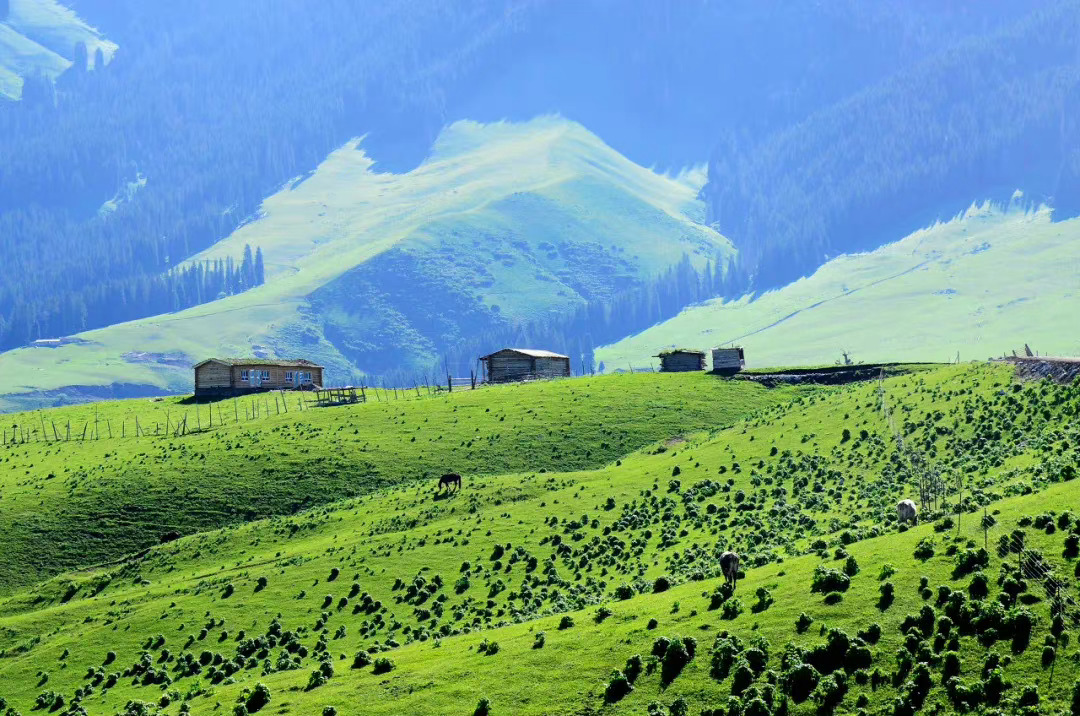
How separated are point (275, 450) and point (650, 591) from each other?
63449 millimetres

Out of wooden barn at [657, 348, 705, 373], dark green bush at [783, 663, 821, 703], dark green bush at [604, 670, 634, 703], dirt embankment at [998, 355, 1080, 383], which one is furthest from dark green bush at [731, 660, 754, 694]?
wooden barn at [657, 348, 705, 373]

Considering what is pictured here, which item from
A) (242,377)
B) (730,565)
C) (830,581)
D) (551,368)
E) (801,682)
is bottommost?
(801,682)

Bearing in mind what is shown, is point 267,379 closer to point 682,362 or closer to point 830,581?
point 682,362

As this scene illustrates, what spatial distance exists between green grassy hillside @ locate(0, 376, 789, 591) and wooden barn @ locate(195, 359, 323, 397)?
390 inches

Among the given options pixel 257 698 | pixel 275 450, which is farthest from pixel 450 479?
pixel 257 698

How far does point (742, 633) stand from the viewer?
46844 mm

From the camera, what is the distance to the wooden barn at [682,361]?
160m

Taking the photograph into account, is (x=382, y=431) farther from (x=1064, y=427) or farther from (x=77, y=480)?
(x=1064, y=427)

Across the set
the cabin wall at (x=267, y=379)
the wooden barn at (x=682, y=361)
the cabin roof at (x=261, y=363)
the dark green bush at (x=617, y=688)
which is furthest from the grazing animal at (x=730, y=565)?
the cabin wall at (x=267, y=379)

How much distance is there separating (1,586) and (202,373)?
6741cm

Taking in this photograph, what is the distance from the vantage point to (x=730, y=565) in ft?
177

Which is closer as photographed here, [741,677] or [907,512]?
[741,677]

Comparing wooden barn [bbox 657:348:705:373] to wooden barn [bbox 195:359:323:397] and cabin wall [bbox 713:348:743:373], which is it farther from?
wooden barn [bbox 195:359:323:397]

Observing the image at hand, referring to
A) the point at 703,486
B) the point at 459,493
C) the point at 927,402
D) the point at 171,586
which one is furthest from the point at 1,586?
the point at 927,402
